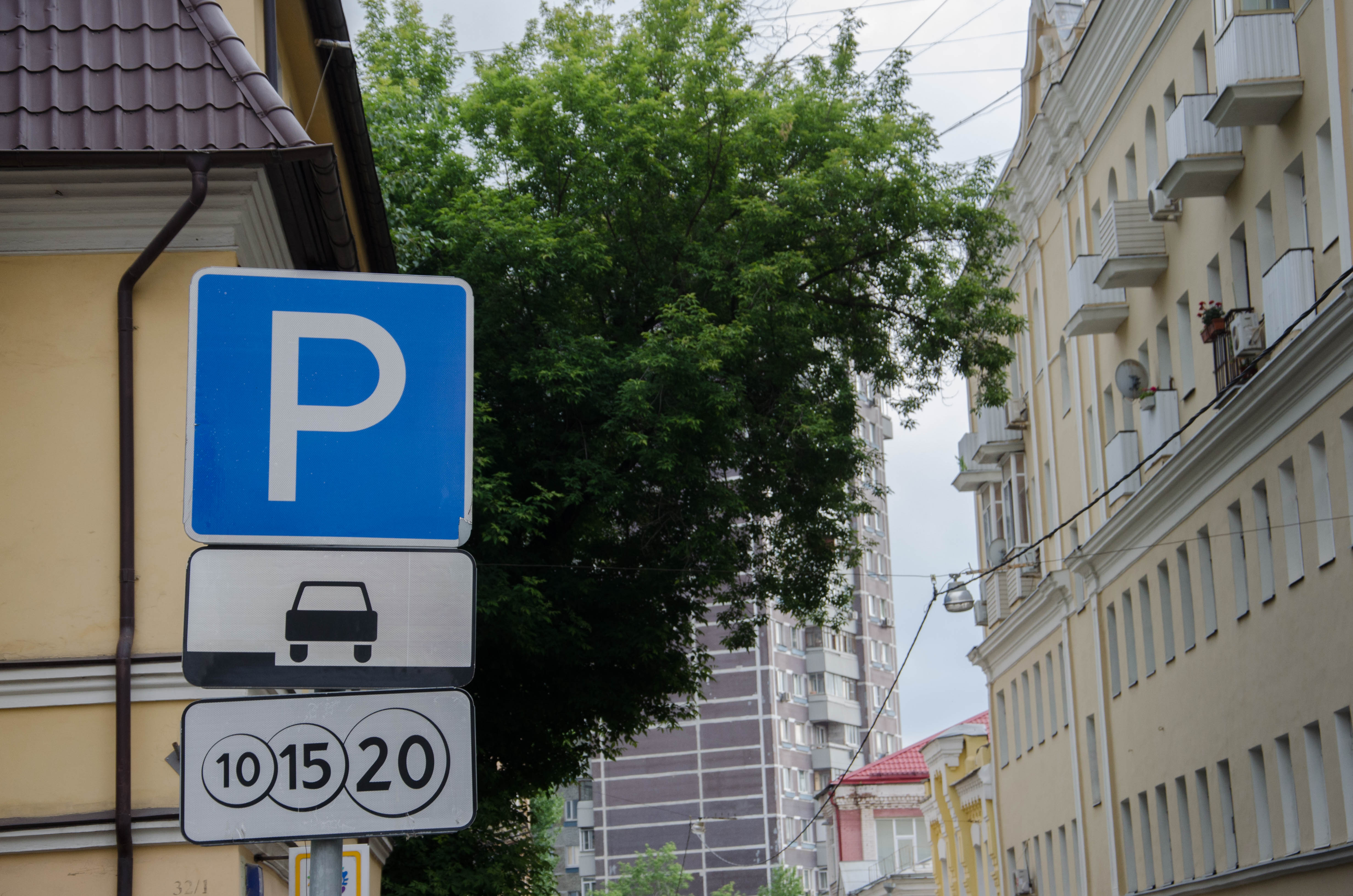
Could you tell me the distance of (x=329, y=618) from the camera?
13.0 ft

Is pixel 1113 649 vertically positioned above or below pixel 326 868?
above

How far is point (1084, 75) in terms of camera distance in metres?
32.8

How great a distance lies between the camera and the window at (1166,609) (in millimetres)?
28797

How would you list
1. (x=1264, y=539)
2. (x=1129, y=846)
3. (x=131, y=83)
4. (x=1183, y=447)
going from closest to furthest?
(x=131, y=83) < (x=1264, y=539) < (x=1183, y=447) < (x=1129, y=846)

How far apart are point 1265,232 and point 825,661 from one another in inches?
3683

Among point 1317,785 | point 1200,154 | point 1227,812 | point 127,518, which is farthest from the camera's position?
point 1227,812

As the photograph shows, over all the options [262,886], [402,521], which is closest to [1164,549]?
[262,886]

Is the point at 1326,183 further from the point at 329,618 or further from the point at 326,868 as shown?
the point at 326,868

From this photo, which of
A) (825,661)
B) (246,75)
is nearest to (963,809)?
(246,75)

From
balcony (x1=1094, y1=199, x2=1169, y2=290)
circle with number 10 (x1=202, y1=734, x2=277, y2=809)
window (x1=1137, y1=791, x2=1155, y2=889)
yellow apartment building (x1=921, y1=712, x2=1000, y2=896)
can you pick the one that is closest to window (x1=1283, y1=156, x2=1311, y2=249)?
balcony (x1=1094, y1=199, x2=1169, y2=290)

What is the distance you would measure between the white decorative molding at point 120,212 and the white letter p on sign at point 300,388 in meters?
6.63

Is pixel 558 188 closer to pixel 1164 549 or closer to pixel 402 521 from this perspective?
pixel 1164 549

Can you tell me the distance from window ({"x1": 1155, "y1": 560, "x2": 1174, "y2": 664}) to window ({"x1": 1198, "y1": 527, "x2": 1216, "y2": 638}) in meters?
1.93

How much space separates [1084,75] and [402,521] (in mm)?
30976
